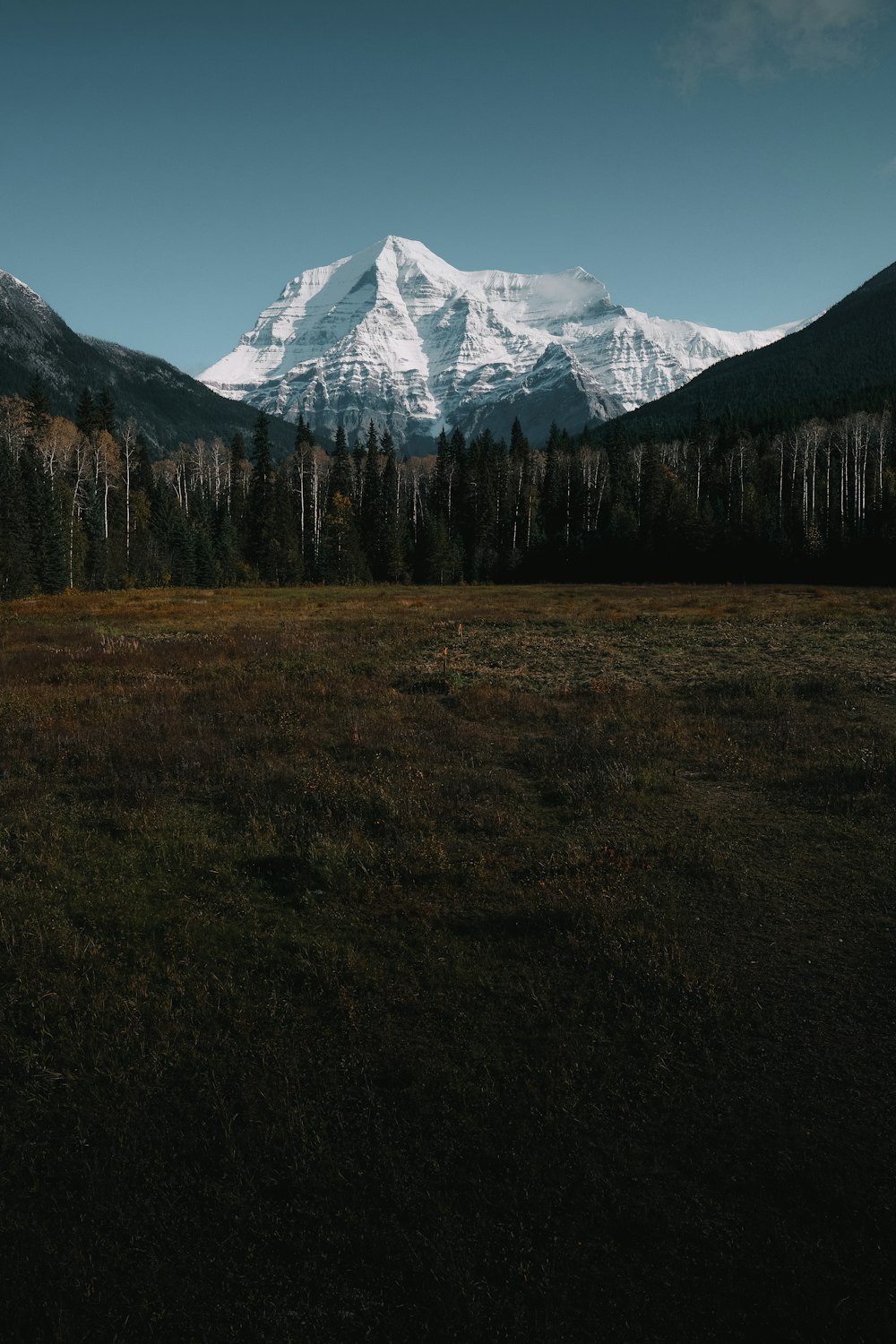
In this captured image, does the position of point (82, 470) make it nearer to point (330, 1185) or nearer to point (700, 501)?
point (700, 501)

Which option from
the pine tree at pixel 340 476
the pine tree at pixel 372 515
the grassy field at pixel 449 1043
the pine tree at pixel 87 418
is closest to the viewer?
the grassy field at pixel 449 1043

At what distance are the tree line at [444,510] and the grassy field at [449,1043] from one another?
236ft

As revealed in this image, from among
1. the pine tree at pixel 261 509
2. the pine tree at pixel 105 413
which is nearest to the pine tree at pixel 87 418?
the pine tree at pixel 105 413

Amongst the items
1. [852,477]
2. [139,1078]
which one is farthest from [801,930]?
[852,477]

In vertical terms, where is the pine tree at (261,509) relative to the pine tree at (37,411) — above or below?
below

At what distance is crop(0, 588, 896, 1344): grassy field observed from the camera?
4.17 metres

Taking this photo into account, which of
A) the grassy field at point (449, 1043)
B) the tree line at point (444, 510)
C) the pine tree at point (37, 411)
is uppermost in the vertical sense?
the pine tree at point (37, 411)

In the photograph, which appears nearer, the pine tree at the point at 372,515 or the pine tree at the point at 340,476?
the pine tree at the point at 372,515

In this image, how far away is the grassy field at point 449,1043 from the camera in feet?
13.7

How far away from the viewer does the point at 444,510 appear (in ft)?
389

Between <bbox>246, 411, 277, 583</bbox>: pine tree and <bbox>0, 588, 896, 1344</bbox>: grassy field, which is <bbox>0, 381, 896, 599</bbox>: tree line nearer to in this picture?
<bbox>246, 411, 277, 583</bbox>: pine tree

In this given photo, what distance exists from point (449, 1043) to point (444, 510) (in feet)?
381

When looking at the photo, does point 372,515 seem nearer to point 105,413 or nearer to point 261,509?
point 261,509

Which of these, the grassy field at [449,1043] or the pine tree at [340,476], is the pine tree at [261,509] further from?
the grassy field at [449,1043]
